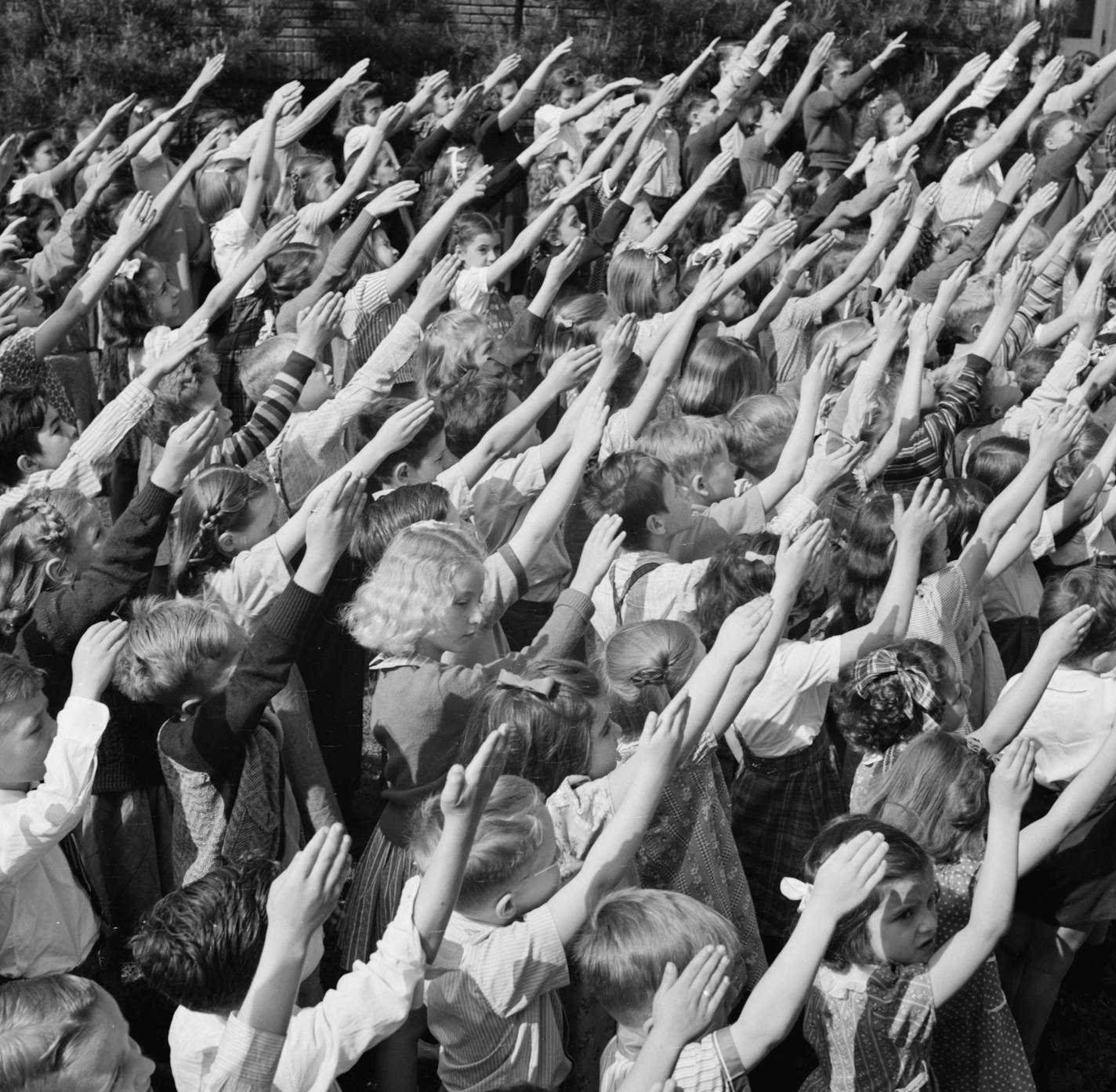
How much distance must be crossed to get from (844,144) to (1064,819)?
765 cm

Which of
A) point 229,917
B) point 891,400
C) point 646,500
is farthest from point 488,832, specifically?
point 891,400

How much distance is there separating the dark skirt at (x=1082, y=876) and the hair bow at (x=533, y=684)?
136cm

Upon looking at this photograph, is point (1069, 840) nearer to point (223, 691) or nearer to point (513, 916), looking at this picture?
point (513, 916)

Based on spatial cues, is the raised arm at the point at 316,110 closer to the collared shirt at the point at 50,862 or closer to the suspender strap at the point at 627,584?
the suspender strap at the point at 627,584

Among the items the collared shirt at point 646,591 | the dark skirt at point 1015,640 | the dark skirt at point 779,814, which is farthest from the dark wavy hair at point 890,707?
the dark skirt at point 1015,640

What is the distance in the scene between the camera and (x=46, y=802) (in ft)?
A: 9.20

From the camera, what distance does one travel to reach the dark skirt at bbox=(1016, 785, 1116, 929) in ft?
12.0

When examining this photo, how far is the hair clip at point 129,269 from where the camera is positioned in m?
5.79

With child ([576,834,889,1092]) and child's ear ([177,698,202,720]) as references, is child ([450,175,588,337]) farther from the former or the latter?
child ([576,834,889,1092])

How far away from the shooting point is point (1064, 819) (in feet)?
10.2

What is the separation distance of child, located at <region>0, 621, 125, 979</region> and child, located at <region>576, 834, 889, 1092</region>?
1.00m

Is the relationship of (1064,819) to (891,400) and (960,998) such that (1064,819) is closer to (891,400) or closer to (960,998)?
(960,998)

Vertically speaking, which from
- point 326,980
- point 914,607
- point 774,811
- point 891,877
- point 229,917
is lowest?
point 326,980

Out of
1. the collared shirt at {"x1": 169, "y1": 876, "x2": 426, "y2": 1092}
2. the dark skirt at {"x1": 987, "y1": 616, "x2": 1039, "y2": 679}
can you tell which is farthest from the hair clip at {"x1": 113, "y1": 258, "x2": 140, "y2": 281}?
the collared shirt at {"x1": 169, "y1": 876, "x2": 426, "y2": 1092}
